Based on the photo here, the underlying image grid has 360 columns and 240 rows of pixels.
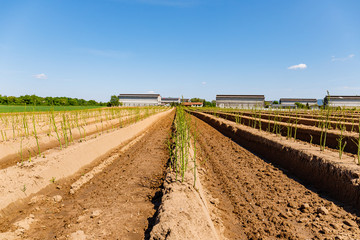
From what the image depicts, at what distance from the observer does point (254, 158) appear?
525 cm

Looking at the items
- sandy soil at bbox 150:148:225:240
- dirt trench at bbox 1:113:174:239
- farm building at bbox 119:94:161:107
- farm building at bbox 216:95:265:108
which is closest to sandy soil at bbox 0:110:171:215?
dirt trench at bbox 1:113:174:239

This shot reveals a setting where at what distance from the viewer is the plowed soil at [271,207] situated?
2301 millimetres

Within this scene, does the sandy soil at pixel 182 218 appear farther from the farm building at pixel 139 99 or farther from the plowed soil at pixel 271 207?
the farm building at pixel 139 99

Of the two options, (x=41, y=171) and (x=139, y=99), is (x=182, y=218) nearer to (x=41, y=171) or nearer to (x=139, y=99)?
(x=41, y=171)

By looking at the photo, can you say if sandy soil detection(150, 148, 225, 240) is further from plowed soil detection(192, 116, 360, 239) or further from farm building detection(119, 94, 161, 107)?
farm building detection(119, 94, 161, 107)

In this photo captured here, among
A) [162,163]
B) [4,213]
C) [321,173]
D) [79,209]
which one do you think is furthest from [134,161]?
[321,173]

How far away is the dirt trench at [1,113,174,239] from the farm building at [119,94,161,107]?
6599 centimetres

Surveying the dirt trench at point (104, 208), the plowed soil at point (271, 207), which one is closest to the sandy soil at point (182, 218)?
the dirt trench at point (104, 208)

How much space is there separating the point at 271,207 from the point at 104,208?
2389mm

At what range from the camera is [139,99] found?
A: 71.1 metres

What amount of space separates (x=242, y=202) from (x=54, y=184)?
3378 mm

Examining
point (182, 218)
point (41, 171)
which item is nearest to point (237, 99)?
point (41, 171)

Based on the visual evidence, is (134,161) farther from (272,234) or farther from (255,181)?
(272,234)

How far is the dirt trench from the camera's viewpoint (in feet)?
7.20
